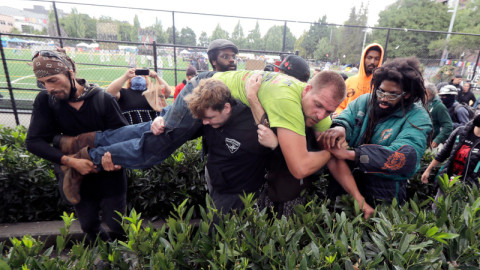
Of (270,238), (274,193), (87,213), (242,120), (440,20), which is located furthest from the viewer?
(440,20)

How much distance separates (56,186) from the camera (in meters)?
3.05

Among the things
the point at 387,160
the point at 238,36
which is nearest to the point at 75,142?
the point at 387,160

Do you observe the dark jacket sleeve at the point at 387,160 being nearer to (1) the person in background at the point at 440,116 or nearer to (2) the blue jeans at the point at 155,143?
(2) the blue jeans at the point at 155,143

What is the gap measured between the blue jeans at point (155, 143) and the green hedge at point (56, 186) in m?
0.97

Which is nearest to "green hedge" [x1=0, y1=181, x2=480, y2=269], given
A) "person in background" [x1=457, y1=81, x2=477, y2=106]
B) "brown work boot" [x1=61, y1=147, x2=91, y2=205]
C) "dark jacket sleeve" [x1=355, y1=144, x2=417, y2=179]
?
"dark jacket sleeve" [x1=355, y1=144, x2=417, y2=179]

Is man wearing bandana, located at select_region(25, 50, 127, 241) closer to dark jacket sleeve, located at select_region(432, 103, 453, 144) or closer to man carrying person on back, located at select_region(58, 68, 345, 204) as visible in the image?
man carrying person on back, located at select_region(58, 68, 345, 204)

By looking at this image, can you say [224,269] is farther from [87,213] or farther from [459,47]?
[459,47]

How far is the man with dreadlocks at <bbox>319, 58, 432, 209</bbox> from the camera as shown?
5.48 ft

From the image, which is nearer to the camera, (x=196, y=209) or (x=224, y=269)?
(x=224, y=269)

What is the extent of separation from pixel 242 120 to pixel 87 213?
1.64 meters

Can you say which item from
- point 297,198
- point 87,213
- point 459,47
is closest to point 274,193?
point 297,198

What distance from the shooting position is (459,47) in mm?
23609

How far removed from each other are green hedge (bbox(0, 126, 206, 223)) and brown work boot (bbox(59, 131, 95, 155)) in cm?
100

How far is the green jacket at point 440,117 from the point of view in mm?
4191
